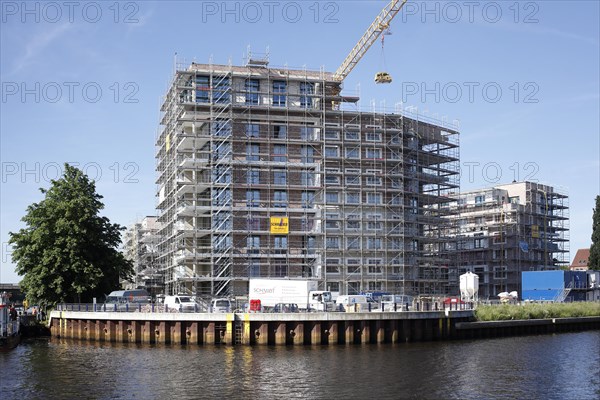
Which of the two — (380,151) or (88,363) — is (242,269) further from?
(88,363)

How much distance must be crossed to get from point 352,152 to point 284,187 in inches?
429

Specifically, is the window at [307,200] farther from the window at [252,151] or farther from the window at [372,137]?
the window at [372,137]

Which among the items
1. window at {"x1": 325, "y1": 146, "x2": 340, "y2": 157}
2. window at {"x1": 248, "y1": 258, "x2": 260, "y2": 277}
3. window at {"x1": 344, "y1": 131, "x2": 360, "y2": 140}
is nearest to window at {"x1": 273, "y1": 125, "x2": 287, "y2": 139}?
window at {"x1": 325, "y1": 146, "x2": 340, "y2": 157}

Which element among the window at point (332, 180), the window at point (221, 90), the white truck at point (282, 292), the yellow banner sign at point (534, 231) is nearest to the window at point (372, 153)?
the window at point (332, 180)

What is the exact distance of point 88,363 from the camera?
5303 cm

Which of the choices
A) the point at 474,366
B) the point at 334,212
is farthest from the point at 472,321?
the point at 334,212

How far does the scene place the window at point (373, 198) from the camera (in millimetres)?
98125

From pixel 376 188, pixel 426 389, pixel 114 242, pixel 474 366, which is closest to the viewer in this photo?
pixel 426 389

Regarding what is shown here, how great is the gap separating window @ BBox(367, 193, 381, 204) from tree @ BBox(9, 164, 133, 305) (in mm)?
33132

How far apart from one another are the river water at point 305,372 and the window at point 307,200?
33.6 metres

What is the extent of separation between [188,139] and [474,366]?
51416 millimetres

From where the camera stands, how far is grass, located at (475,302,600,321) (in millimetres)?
75062

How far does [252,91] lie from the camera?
3716 inches

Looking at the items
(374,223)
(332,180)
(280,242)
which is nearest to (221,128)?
(280,242)
